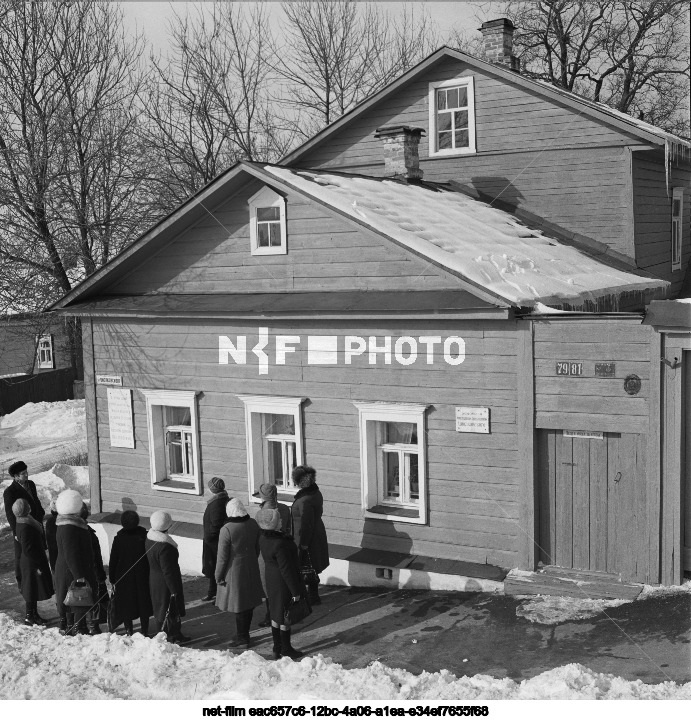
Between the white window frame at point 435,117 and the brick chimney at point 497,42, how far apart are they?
1989 mm

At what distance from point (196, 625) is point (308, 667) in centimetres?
289

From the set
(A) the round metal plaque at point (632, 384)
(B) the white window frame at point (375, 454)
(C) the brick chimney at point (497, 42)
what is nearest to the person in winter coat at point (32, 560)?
(B) the white window frame at point (375, 454)

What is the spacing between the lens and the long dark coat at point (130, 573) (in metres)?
9.92

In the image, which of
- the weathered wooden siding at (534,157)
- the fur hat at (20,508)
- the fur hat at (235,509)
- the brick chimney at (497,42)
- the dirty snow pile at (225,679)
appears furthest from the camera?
the brick chimney at (497,42)

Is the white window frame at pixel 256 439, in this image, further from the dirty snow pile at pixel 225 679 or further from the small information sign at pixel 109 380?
the dirty snow pile at pixel 225 679

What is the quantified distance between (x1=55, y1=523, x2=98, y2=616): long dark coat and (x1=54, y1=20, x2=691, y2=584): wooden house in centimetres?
332

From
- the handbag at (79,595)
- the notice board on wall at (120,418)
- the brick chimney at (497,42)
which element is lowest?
the handbag at (79,595)

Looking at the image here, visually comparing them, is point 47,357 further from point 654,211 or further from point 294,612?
point 294,612

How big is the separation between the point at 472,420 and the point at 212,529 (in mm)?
3523

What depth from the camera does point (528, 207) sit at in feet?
57.8

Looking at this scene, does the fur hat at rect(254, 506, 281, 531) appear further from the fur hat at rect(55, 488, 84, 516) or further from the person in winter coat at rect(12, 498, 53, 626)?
the person in winter coat at rect(12, 498, 53, 626)

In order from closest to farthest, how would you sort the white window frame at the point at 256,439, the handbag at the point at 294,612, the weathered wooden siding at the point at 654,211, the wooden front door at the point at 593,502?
the handbag at the point at 294,612
the wooden front door at the point at 593,502
the white window frame at the point at 256,439
the weathered wooden siding at the point at 654,211

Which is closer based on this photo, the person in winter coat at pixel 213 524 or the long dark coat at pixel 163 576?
the long dark coat at pixel 163 576

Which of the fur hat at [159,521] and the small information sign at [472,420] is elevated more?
the small information sign at [472,420]
